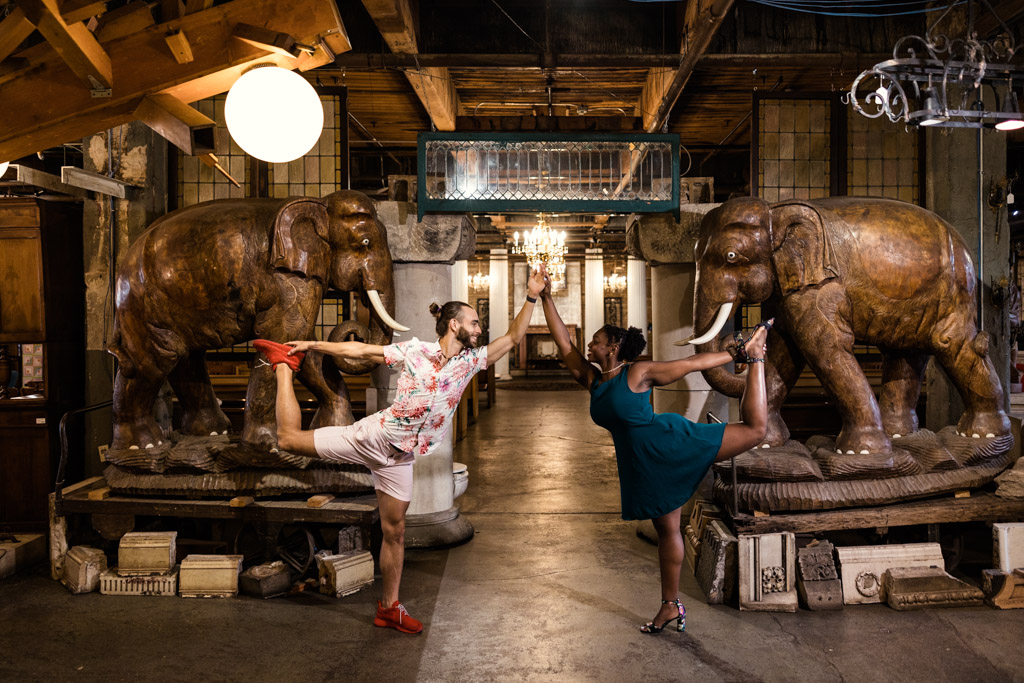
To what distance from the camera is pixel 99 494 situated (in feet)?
17.1

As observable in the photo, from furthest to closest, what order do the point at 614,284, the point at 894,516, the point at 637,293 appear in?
1. the point at 614,284
2. the point at 637,293
3. the point at 894,516

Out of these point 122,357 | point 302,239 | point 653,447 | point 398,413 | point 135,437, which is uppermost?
point 302,239

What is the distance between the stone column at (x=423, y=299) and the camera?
18.7ft

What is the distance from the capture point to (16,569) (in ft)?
17.4

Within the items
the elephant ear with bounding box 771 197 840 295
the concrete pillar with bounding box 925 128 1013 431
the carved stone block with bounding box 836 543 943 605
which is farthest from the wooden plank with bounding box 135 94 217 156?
the concrete pillar with bounding box 925 128 1013 431

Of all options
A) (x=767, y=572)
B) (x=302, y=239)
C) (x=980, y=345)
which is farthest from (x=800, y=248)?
(x=302, y=239)

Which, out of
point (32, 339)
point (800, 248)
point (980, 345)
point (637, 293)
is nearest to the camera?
point (800, 248)

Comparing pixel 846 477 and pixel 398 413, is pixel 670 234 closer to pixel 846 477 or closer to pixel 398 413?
pixel 846 477

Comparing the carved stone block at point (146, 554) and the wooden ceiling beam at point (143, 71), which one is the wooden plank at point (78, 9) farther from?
the carved stone block at point (146, 554)

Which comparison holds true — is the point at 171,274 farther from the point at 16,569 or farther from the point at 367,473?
→ the point at 16,569

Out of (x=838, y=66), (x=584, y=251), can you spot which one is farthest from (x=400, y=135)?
(x=584, y=251)

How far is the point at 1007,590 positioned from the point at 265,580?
438cm

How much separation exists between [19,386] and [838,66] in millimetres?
7780

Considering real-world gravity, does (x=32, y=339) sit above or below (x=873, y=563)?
above
